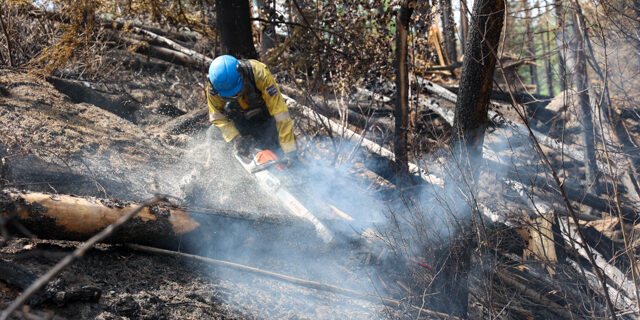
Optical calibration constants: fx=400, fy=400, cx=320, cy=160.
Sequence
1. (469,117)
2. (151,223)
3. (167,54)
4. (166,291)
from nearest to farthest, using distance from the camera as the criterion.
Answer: (166,291)
(151,223)
(469,117)
(167,54)

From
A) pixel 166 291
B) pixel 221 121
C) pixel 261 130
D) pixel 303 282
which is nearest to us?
pixel 166 291

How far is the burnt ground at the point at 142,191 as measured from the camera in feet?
9.79

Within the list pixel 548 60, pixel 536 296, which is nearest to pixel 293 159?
pixel 536 296

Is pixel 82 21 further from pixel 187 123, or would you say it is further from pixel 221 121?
pixel 221 121

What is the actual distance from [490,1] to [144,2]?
608 centimetres

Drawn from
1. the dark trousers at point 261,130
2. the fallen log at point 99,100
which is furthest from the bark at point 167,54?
the dark trousers at point 261,130

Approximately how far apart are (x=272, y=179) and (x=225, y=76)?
1364 mm

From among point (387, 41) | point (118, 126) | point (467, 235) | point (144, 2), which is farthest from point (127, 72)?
point (467, 235)

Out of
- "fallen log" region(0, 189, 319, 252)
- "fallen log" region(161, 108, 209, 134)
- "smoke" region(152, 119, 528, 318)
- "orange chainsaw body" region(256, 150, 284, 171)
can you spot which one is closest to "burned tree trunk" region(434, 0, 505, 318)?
"smoke" region(152, 119, 528, 318)

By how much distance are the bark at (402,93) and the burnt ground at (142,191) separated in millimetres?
695

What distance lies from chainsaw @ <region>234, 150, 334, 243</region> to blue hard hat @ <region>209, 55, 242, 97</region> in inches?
34.5

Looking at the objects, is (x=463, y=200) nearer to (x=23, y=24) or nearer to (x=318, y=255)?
(x=318, y=255)

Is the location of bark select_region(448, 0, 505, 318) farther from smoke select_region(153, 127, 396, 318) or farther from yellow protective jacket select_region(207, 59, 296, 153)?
yellow protective jacket select_region(207, 59, 296, 153)

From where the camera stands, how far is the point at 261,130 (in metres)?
5.88
